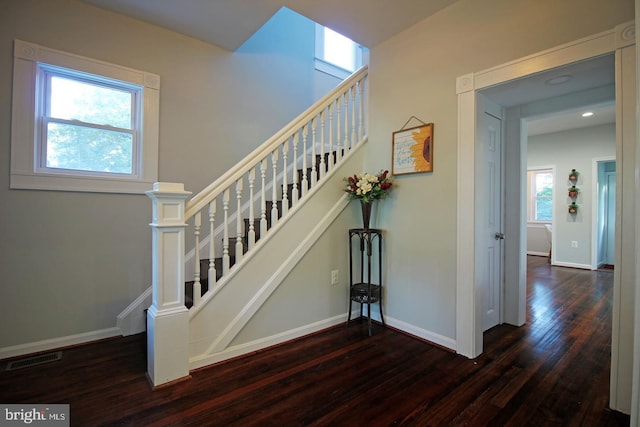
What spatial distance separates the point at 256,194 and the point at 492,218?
245 cm

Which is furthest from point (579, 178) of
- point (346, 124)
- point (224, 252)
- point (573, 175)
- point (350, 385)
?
point (224, 252)

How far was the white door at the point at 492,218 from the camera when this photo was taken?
102 inches

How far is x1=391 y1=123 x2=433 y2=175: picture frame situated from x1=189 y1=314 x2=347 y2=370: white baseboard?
158cm

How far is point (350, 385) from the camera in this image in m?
1.86

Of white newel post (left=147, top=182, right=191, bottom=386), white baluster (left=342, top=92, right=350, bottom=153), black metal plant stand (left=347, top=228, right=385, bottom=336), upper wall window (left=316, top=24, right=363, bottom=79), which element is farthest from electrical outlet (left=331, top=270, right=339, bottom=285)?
upper wall window (left=316, top=24, right=363, bottom=79)

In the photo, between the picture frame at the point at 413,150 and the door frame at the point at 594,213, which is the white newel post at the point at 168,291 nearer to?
the picture frame at the point at 413,150

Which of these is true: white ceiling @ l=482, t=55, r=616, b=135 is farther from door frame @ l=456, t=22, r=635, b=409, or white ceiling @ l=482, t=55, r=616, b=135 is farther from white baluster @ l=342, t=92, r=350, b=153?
white baluster @ l=342, t=92, r=350, b=153

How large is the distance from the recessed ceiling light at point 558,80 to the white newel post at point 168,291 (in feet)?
8.70

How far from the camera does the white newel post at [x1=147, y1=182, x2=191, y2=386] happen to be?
183 centimetres

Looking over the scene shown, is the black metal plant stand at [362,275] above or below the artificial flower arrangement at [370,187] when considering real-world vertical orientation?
below

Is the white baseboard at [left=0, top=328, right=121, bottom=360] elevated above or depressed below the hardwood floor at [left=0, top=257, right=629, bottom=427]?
above

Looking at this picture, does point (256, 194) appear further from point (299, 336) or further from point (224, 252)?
point (299, 336)

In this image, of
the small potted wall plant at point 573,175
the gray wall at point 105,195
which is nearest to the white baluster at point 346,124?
the gray wall at point 105,195

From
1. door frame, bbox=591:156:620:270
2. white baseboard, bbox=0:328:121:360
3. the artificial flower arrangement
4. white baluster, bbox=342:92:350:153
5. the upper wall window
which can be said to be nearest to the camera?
white baseboard, bbox=0:328:121:360
